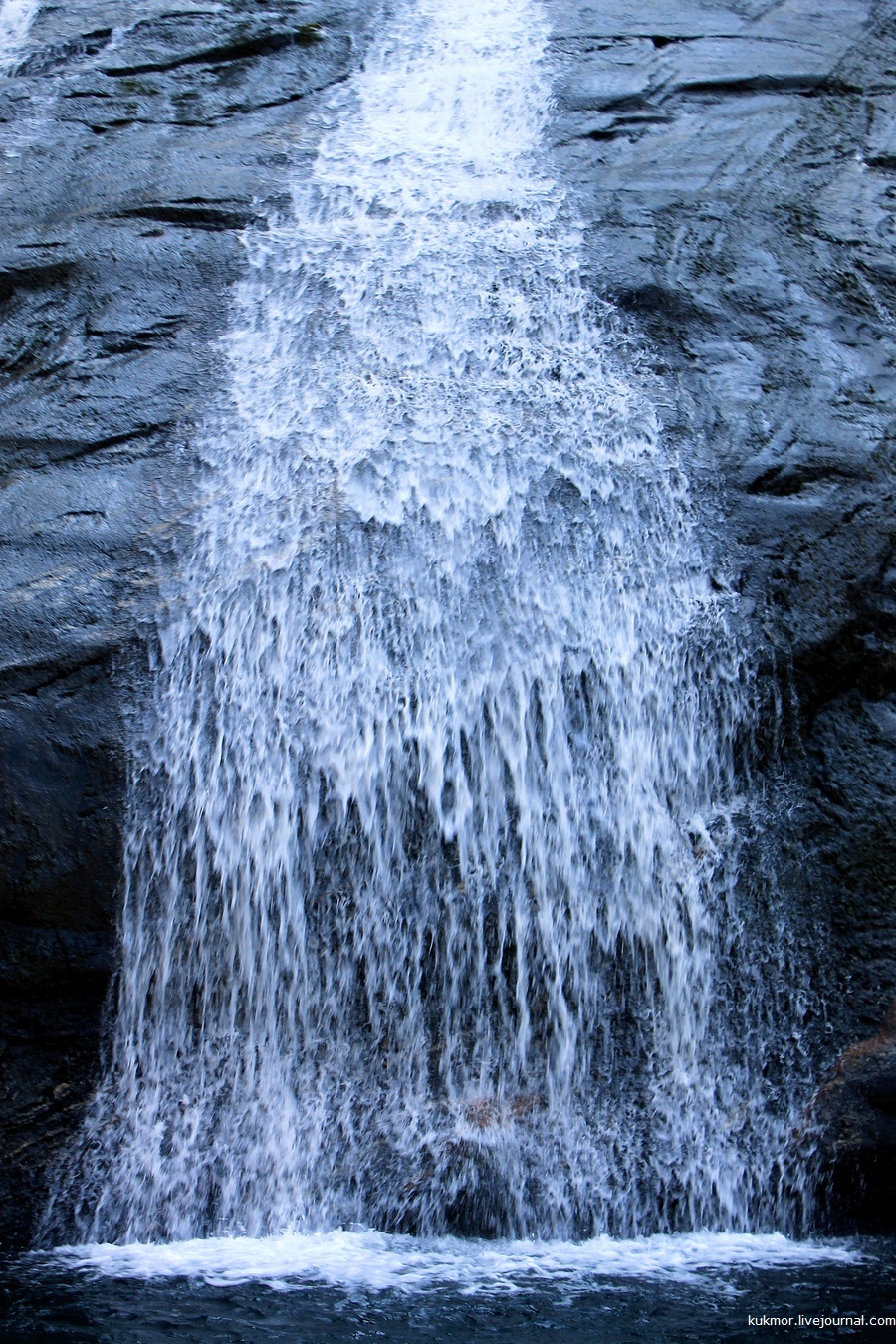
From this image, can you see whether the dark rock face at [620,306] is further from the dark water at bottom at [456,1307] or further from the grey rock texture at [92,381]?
the dark water at bottom at [456,1307]

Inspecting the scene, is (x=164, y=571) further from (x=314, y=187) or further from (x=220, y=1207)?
(x=314, y=187)

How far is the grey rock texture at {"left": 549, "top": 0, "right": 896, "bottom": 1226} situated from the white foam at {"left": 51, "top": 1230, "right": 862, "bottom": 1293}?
1.39ft

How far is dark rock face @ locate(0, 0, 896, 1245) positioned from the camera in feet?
13.0

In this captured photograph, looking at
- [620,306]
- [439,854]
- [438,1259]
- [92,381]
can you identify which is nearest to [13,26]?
[92,381]

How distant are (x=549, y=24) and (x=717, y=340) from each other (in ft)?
10.9

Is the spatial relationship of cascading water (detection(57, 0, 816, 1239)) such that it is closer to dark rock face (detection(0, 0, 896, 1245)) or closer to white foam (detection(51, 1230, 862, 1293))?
white foam (detection(51, 1230, 862, 1293))

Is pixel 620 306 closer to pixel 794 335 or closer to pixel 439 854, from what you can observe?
pixel 794 335

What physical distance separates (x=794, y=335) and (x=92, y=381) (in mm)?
3199

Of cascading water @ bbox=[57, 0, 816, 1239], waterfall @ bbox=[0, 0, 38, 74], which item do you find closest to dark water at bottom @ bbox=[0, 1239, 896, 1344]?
cascading water @ bbox=[57, 0, 816, 1239]

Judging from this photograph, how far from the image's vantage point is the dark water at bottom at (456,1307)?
116 inches

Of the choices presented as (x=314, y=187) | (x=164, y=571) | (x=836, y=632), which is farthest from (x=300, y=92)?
(x=836, y=632)

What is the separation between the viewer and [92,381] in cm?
512

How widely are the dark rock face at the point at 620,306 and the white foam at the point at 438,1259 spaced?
350mm

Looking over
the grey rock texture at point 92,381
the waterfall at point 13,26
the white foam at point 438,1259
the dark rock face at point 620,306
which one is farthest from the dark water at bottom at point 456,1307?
the waterfall at point 13,26
